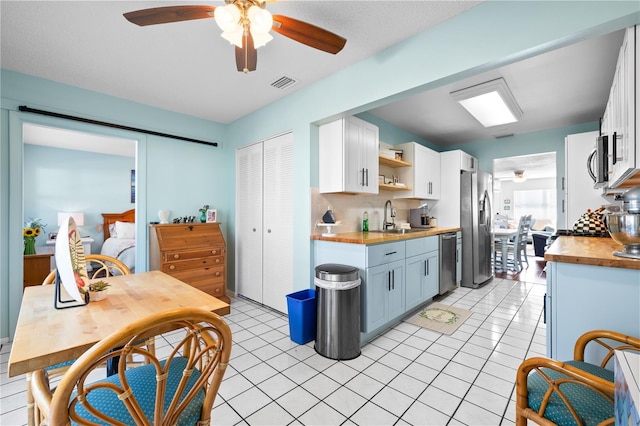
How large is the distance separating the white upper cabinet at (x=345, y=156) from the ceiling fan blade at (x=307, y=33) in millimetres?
1140

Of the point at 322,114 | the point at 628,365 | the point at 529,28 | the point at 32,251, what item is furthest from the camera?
the point at 32,251

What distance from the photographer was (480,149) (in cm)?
527

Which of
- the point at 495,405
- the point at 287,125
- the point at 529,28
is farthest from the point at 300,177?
the point at 495,405

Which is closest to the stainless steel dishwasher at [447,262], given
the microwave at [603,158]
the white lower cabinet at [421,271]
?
the white lower cabinet at [421,271]

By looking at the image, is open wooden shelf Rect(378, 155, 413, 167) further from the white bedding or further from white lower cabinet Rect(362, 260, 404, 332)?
the white bedding

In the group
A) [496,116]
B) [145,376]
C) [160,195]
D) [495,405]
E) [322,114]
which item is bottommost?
[495,405]

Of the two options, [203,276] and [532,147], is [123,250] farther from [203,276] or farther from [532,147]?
[532,147]

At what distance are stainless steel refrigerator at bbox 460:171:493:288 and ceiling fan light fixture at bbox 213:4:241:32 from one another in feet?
13.6

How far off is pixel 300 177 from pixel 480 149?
158 inches

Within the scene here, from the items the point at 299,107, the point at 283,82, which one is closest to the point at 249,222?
the point at 299,107

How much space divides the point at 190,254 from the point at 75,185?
3.95m

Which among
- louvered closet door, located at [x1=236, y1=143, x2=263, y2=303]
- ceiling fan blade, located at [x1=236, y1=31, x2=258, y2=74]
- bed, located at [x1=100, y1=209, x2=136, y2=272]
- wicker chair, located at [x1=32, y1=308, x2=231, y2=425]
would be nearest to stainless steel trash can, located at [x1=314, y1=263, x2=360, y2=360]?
wicker chair, located at [x1=32, y1=308, x2=231, y2=425]

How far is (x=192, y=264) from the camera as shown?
340 centimetres

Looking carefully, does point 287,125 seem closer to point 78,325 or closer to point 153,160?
point 153,160
